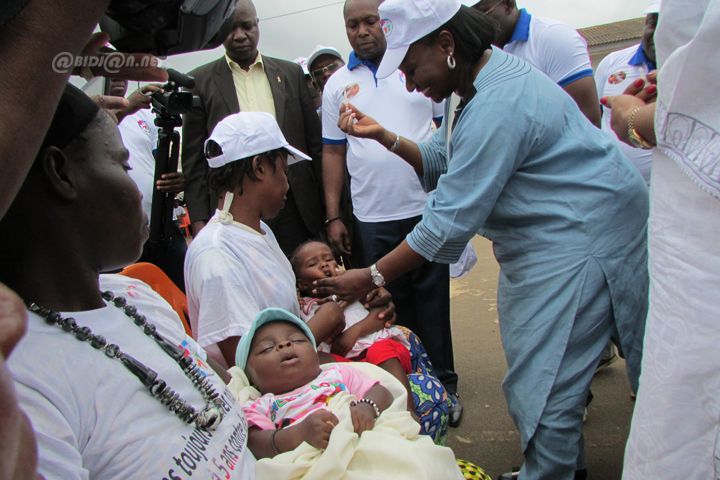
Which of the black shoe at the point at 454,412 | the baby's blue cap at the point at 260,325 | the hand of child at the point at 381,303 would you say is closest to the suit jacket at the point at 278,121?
the hand of child at the point at 381,303

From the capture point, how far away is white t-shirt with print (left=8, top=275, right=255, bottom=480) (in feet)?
3.28

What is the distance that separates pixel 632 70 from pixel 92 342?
144 inches

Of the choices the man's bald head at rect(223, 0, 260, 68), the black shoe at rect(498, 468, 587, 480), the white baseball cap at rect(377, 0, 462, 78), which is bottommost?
the black shoe at rect(498, 468, 587, 480)

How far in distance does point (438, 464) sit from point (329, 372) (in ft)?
1.88

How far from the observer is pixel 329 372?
2.07m

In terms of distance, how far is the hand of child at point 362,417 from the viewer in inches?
67.2

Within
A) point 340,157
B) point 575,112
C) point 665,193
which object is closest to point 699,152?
point 665,193

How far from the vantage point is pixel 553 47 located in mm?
3277

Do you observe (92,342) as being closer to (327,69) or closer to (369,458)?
(369,458)

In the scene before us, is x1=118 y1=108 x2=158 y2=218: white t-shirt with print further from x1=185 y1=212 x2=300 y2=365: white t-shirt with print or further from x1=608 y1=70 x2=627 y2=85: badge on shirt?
x1=608 y1=70 x2=627 y2=85: badge on shirt

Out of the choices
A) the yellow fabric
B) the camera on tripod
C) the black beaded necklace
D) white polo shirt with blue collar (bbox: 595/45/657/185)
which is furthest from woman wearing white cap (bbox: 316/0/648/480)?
white polo shirt with blue collar (bbox: 595/45/657/185)

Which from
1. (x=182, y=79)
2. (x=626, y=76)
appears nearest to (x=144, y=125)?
(x=182, y=79)

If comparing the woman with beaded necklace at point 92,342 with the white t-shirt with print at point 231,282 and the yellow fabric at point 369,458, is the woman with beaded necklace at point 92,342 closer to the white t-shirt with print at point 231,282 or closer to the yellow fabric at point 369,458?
the yellow fabric at point 369,458

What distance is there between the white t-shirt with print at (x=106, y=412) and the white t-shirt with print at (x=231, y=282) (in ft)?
2.65
